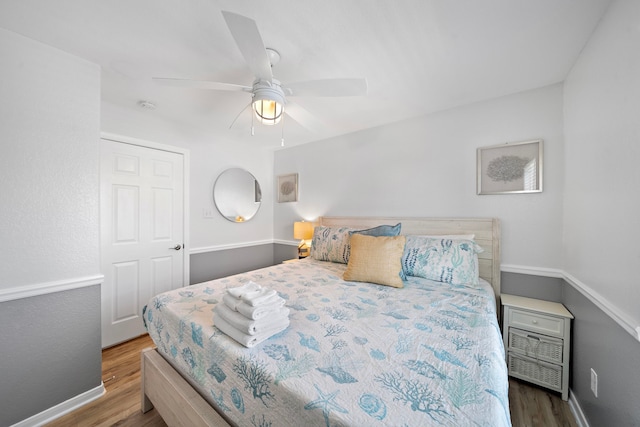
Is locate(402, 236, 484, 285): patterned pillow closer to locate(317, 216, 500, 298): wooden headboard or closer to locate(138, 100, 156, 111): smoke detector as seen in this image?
locate(317, 216, 500, 298): wooden headboard

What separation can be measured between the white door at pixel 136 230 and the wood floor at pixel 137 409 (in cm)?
65

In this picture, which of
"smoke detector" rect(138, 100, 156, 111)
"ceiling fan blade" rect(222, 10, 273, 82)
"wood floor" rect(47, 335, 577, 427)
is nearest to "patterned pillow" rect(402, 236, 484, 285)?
"wood floor" rect(47, 335, 577, 427)

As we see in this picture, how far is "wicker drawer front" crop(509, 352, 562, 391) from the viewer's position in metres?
1.67

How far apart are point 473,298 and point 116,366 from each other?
2885 mm

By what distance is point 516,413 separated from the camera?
61.1 inches

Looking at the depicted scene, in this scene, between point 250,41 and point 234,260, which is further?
point 234,260

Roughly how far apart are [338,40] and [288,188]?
2463 mm

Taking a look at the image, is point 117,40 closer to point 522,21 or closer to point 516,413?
point 522,21

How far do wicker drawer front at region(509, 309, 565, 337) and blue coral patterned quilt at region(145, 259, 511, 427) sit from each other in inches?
20.8

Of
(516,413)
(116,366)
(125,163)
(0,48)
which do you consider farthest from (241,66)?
(516,413)

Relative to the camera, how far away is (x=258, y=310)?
3.60 feet

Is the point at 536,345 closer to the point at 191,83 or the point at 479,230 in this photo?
the point at 479,230

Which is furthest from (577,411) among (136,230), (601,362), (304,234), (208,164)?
(208,164)

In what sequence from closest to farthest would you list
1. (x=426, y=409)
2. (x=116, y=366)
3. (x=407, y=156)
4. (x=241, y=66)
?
(x=426, y=409) → (x=241, y=66) → (x=116, y=366) → (x=407, y=156)
